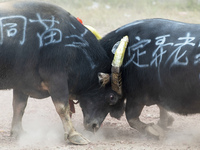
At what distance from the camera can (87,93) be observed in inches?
230

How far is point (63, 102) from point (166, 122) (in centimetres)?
170

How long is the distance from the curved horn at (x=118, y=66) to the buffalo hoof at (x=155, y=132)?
599 mm

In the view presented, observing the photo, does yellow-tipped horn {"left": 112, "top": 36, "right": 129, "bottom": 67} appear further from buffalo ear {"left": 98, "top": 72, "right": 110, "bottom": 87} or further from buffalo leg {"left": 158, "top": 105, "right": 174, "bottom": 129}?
buffalo leg {"left": 158, "top": 105, "right": 174, "bottom": 129}

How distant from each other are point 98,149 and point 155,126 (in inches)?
41.1

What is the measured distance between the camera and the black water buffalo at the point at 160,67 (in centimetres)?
532

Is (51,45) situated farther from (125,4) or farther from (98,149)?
(125,4)

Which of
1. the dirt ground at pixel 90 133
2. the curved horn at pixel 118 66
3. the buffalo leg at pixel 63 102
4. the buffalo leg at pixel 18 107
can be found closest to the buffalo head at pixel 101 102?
the curved horn at pixel 118 66

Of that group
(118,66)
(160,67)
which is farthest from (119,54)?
(160,67)

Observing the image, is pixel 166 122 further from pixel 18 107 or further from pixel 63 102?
pixel 18 107

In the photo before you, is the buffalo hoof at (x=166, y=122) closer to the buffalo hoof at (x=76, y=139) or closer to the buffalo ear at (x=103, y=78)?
the buffalo ear at (x=103, y=78)

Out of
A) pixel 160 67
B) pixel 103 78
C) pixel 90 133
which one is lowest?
pixel 90 133

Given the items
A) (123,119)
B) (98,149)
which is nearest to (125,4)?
(123,119)

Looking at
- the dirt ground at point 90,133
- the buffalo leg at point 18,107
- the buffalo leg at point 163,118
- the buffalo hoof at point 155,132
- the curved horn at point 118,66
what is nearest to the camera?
the dirt ground at point 90,133

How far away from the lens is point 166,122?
6426 mm
